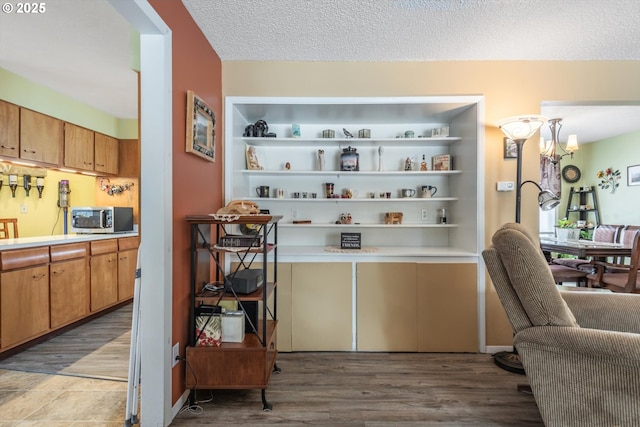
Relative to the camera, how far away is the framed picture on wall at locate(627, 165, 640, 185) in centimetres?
480

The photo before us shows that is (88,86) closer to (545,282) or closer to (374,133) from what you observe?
(374,133)

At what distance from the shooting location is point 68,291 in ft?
9.59

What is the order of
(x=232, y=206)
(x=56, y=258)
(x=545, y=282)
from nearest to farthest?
(x=545, y=282) < (x=232, y=206) < (x=56, y=258)

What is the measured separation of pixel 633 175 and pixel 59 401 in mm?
7467

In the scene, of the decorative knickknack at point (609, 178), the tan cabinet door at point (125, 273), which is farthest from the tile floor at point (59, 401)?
the decorative knickknack at point (609, 178)

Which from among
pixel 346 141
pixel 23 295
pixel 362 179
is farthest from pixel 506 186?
pixel 23 295

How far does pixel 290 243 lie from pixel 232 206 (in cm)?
109

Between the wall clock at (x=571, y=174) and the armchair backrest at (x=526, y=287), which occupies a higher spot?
the wall clock at (x=571, y=174)

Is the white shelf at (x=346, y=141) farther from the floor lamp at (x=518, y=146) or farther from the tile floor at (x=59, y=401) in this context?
the tile floor at (x=59, y=401)

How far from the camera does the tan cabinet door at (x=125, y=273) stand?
3.61 m

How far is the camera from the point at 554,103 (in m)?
2.56

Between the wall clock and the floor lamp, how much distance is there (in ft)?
14.5

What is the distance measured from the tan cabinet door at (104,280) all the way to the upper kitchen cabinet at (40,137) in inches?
44.9

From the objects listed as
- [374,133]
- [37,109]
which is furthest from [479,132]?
[37,109]
